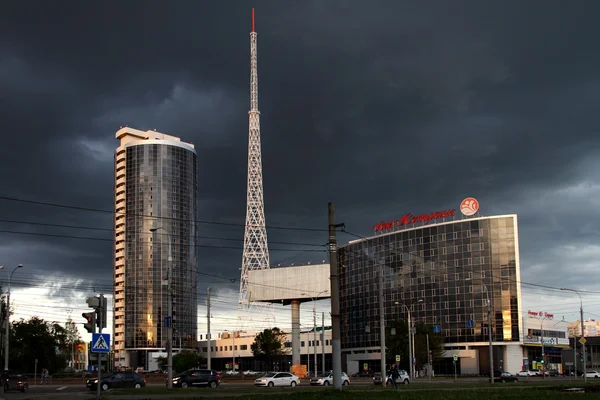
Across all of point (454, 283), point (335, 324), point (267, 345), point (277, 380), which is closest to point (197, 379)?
point (277, 380)

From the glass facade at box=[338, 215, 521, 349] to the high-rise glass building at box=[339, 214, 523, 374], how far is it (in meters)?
0.19

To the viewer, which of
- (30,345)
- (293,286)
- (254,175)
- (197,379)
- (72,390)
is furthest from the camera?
(254,175)

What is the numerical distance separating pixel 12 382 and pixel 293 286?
329 feet

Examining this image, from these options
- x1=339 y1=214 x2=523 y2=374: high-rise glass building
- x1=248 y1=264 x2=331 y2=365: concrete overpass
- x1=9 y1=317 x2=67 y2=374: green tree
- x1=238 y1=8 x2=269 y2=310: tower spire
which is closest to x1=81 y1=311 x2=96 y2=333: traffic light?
x1=9 y1=317 x2=67 y2=374: green tree

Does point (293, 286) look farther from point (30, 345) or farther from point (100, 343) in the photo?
point (100, 343)

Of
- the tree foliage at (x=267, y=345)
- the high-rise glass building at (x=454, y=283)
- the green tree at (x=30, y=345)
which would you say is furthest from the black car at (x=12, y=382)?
the tree foliage at (x=267, y=345)

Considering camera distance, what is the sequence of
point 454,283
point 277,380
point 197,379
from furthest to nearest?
point 454,283 < point 277,380 < point 197,379

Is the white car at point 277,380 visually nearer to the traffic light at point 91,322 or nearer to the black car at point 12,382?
the black car at point 12,382

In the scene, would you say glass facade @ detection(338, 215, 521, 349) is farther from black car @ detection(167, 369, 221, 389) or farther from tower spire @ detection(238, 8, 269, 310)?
black car @ detection(167, 369, 221, 389)

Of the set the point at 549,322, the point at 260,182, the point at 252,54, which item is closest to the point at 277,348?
the point at 260,182

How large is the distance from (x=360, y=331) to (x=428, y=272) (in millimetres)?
24903

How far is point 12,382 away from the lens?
5459cm

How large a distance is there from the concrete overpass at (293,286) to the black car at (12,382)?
3655 inches

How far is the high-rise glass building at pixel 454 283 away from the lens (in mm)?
135750
